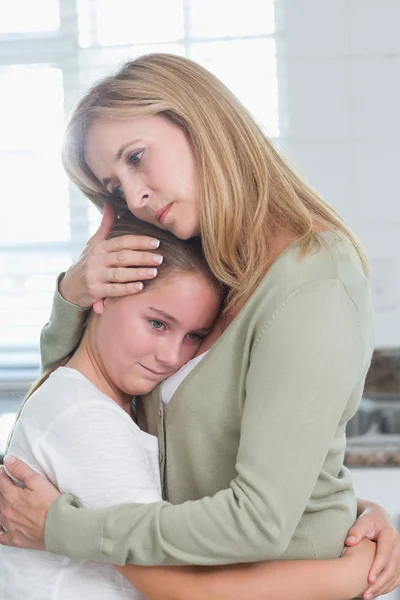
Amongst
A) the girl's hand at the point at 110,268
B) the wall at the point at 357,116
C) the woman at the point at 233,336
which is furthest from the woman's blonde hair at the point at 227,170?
the wall at the point at 357,116

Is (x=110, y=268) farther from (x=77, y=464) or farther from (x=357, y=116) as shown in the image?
(x=357, y=116)

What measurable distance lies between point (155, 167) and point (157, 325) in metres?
0.25

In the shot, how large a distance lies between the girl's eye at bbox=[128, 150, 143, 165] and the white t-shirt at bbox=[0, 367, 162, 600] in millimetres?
350

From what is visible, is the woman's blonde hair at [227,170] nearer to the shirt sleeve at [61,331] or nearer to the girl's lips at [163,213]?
the girl's lips at [163,213]

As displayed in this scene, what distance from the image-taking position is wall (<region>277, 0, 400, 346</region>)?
109 inches

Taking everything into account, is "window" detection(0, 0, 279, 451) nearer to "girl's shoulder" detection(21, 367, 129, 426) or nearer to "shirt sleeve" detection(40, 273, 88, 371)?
"shirt sleeve" detection(40, 273, 88, 371)

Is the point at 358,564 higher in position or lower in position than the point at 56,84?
lower

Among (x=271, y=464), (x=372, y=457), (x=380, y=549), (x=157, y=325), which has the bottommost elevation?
(x=372, y=457)

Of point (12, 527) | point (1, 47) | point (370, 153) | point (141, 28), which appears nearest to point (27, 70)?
point (1, 47)

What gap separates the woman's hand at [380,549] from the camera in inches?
51.4

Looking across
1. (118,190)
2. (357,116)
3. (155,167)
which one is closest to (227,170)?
(155,167)

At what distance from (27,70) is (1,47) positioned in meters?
0.12

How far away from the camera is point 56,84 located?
3.03 metres

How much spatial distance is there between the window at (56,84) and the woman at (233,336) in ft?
5.00
